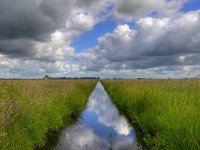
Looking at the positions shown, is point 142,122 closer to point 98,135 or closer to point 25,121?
point 98,135

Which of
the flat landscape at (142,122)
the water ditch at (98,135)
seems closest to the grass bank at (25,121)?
the flat landscape at (142,122)

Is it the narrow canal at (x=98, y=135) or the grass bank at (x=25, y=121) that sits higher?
the grass bank at (x=25, y=121)

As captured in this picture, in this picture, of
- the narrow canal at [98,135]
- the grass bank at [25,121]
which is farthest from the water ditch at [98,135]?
the grass bank at [25,121]

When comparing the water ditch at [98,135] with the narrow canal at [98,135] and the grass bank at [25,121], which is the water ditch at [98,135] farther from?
the grass bank at [25,121]

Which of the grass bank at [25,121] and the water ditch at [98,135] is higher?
the grass bank at [25,121]

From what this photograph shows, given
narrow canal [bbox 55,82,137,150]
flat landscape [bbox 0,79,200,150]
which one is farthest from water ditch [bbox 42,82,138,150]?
flat landscape [bbox 0,79,200,150]

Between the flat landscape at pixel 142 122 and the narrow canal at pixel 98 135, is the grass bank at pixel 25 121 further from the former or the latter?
the narrow canal at pixel 98 135

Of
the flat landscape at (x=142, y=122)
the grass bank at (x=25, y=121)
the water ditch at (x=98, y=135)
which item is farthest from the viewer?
the water ditch at (x=98, y=135)

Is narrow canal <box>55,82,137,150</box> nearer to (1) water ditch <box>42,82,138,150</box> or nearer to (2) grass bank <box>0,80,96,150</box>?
(1) water ditch <box>42,82,138,150</box>

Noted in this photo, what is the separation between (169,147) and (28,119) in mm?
5134

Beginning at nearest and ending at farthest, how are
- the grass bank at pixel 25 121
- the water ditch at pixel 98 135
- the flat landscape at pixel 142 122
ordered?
the flat landscape at pixel 142 122 < the grass bank at pixel 25 121 < the water ditch at pixel 98 135

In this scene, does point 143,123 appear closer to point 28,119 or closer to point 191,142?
point 28,119

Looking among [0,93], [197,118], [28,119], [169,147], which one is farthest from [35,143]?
[197,118]

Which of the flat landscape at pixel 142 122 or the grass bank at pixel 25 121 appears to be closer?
the flat landscape at pixel 142 122
